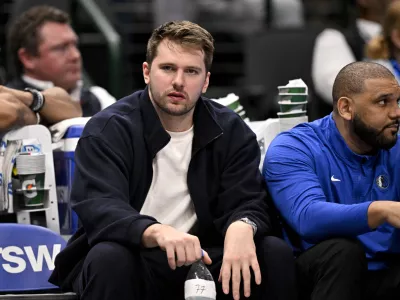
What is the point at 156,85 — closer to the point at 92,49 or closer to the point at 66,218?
the point at 66,218

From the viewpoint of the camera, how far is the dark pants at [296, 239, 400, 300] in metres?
3.60

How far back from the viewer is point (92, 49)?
7707 millimetres

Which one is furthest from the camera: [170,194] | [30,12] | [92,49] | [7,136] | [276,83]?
[92,49]

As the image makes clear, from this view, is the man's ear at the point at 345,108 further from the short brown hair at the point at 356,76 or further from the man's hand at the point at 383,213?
the man's hand at the point at 383,213

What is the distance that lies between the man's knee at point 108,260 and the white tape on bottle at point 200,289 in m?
0.21

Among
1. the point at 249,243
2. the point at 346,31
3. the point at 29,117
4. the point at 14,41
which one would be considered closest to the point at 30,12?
the point at 14,41

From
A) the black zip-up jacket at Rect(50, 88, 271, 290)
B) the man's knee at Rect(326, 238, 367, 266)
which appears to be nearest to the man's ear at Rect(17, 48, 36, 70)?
the black zip-up jacket at Rect(50, 88, 271, 290)

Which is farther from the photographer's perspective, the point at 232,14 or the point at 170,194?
the point at 232,14

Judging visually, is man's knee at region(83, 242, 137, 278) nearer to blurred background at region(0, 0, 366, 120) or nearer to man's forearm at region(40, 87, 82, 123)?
man's forearm at region(40, 87, 82, 123)

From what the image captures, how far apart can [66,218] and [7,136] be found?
432 millimetres

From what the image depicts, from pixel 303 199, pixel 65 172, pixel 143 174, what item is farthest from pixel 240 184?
pixel 65 172

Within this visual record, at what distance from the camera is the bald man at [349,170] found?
3797mm

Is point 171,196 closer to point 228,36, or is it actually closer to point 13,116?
point 13,116

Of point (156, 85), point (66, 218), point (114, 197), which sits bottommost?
point (66, 218)
